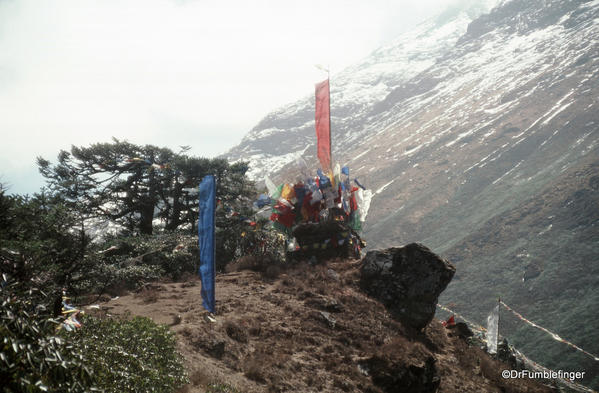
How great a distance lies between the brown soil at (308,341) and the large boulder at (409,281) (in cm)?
45

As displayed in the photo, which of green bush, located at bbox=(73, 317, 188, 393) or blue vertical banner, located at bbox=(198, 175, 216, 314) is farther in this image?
blue vertical banner, located at bbox=(198, 175, 216, 314)

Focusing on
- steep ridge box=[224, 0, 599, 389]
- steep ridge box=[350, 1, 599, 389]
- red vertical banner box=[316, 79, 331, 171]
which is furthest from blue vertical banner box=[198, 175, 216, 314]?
steep ridge box=[350, 1, 599, 389]

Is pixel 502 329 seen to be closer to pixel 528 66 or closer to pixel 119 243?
pixel 119 243

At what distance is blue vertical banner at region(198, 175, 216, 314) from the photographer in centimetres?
792

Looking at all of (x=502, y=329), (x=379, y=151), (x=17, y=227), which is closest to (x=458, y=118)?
(x=379, y=151)

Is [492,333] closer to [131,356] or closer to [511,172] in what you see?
[131,356]

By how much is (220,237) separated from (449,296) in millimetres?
52698

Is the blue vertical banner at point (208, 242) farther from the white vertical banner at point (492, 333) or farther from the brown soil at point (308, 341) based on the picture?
the white vertical banner at point (492, 333)

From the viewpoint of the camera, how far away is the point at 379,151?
128625 mm

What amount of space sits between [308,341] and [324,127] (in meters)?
8.88

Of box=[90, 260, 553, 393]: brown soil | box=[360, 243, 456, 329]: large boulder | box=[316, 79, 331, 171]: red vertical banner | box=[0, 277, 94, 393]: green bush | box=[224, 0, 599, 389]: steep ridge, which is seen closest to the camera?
box=[0, 277, 94, 393]: green bush

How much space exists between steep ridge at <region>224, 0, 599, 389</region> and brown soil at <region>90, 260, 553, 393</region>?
18.8 ft

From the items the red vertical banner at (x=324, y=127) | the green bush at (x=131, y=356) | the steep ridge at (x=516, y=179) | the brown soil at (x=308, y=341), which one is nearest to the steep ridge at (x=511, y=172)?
the steep ridge at (x=516, y=179)

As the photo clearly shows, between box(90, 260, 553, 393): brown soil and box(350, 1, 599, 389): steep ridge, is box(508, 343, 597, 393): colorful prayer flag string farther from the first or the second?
box(350, 1, 599, 389): steep ridge
